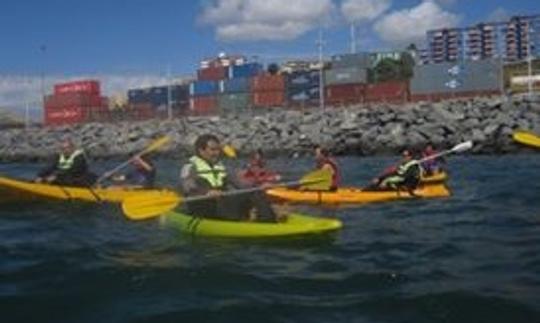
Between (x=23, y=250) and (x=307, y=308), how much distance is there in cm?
570

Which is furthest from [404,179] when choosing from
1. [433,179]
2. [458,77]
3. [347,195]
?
[458,77]

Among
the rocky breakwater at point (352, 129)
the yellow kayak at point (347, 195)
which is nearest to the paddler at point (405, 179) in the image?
the yellow kayak at point (347, 195)

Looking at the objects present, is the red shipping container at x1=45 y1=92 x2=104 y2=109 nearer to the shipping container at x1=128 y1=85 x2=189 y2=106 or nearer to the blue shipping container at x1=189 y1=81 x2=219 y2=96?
the shipping container at x1=128 y1=85 x2=189 y2=106

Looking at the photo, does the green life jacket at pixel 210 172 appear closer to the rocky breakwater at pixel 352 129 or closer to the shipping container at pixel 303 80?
the rocky breakwater at pixel 352 129

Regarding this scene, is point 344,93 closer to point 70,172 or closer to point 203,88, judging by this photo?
point 203,88

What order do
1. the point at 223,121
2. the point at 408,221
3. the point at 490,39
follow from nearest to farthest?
the point at 408,221 → the point at 223,121 → the point at 490,39

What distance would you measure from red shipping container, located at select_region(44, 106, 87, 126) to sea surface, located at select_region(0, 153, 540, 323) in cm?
6069

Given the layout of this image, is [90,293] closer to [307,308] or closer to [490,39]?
[307,308]

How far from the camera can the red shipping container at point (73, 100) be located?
76.5 metres

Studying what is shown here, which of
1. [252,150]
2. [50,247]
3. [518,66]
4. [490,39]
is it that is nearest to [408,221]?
[50,247]

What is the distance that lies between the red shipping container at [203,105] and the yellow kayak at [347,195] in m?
50.8

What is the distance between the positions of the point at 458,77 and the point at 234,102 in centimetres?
1832

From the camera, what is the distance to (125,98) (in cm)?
8512

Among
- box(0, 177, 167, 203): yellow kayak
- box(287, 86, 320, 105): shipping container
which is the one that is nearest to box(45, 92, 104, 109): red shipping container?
box(287, 86, 320, 105): shipping container
